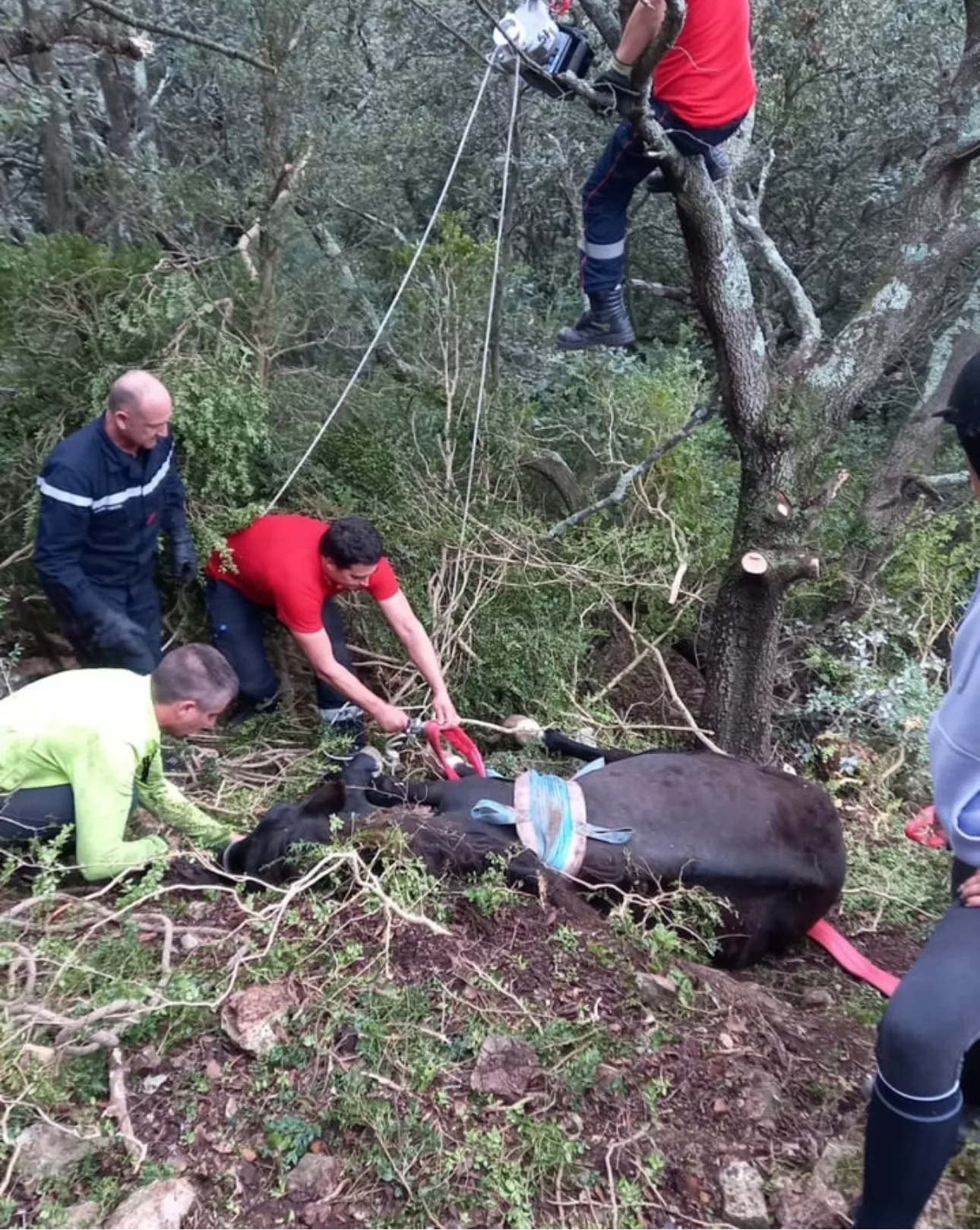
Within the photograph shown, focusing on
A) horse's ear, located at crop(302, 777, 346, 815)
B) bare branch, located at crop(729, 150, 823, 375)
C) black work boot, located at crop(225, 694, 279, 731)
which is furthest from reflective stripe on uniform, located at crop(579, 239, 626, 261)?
horse's ear, located at crop(302, 777, 346, 815)

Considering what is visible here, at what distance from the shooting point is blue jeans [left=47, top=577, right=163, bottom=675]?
3617 millimetres

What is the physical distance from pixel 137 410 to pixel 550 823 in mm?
2096

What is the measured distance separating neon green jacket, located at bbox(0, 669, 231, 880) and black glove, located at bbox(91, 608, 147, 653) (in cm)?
98

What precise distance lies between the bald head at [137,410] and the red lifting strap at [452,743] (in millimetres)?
1520

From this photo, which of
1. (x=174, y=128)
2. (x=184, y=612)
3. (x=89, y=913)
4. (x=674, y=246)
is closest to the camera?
(x=89, y=913)

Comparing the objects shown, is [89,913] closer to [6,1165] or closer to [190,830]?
[190,830]

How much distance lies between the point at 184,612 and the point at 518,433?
1.99 meters

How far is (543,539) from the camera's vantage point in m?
4.89

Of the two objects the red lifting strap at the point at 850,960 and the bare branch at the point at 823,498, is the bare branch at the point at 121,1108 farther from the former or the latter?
the bare branch at the point at 823,498

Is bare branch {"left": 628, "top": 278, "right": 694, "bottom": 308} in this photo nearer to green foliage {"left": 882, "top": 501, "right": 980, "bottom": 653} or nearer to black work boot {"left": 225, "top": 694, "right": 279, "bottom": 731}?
green foliage {"left": 882, "top": 501, "right": 980, "bottom": 653}

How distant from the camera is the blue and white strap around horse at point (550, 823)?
9.09 ft

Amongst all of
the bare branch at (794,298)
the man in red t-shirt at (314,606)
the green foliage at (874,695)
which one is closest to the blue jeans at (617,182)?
the bare branch at (794,298)

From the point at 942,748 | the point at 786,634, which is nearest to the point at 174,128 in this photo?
the point at 786,634

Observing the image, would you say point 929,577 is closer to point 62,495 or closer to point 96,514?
point 96,514
